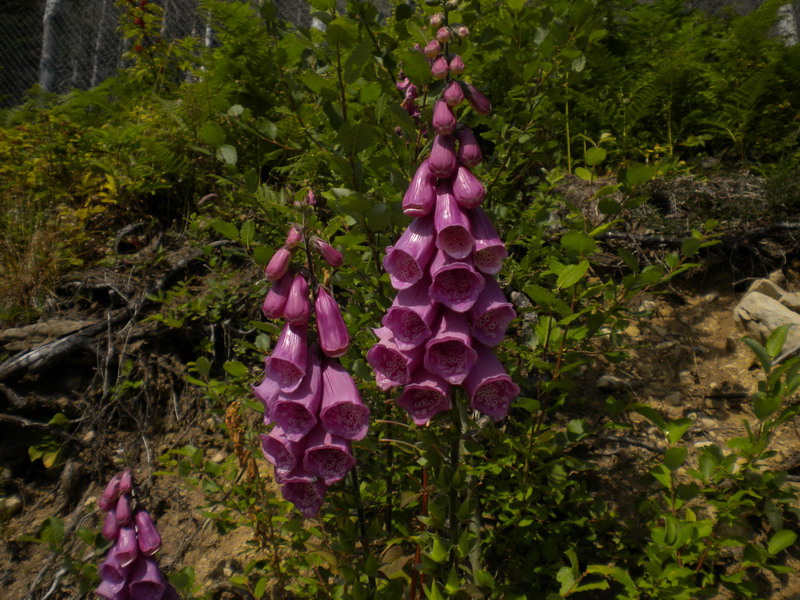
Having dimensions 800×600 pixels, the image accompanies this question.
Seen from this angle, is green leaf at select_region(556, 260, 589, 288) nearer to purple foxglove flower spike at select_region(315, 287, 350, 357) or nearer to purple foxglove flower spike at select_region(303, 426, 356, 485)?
purple foxglove flower spike at select_region(315, 287, 350, 357)

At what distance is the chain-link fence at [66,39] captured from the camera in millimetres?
13680

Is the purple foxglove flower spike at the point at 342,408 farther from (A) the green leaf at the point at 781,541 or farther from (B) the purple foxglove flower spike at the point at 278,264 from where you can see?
(A) the green leaf at the point at 781,541

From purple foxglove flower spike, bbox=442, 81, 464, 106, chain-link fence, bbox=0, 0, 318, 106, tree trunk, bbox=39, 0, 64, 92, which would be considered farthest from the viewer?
tree trunk, bbox=39, 0, 64, 92

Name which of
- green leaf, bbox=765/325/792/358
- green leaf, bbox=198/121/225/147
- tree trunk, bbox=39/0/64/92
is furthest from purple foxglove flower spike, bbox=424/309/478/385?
tree trunk, bbox=39/0/64/92

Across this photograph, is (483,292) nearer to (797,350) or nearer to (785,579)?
(785,579)

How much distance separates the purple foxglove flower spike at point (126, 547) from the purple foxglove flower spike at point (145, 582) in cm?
5

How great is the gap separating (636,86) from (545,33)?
2839mm

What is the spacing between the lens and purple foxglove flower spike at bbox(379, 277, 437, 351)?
1.23 meters

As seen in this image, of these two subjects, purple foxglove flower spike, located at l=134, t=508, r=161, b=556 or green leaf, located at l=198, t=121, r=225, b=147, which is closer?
green leaf, located at l=198, t=121, r=225, b=147

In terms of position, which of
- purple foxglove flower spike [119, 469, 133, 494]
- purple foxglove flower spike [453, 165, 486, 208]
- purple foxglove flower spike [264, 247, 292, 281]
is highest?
purple foxglove flower spike [453, 165, 486, 208]

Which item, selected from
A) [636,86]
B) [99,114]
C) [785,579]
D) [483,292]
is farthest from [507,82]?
[99,114]

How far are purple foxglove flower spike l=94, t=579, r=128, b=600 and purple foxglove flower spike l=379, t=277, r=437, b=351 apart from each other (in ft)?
4.56

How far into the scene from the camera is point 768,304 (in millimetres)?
2693

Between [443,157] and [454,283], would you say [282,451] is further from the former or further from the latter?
[443,157]
